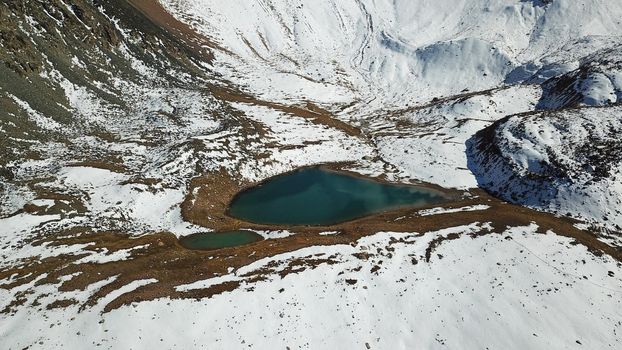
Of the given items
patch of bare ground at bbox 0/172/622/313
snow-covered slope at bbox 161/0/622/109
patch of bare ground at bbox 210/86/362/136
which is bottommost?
patch of bare ground at bbox 0/172/622/313

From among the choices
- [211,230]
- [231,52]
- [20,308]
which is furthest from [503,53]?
[20,308]

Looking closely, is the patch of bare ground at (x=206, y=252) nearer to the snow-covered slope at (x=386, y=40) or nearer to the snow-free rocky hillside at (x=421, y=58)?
the snow-free rocky hillside at (x=421, y=58)

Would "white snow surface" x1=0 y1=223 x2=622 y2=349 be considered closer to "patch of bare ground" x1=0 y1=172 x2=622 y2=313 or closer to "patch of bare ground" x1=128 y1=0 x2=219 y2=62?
"patch of bare ground" x1=0 y1=172 x2=622 y2=313

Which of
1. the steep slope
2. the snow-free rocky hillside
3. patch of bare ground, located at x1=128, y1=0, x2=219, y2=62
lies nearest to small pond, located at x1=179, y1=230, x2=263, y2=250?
the snow-free rocky hillside

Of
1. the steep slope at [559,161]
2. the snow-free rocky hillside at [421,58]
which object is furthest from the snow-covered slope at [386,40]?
the steep slope at [559,161]

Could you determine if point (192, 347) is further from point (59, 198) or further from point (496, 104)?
point (496, 104)

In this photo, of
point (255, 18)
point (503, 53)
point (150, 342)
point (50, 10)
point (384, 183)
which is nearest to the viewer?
point (150, 342)
